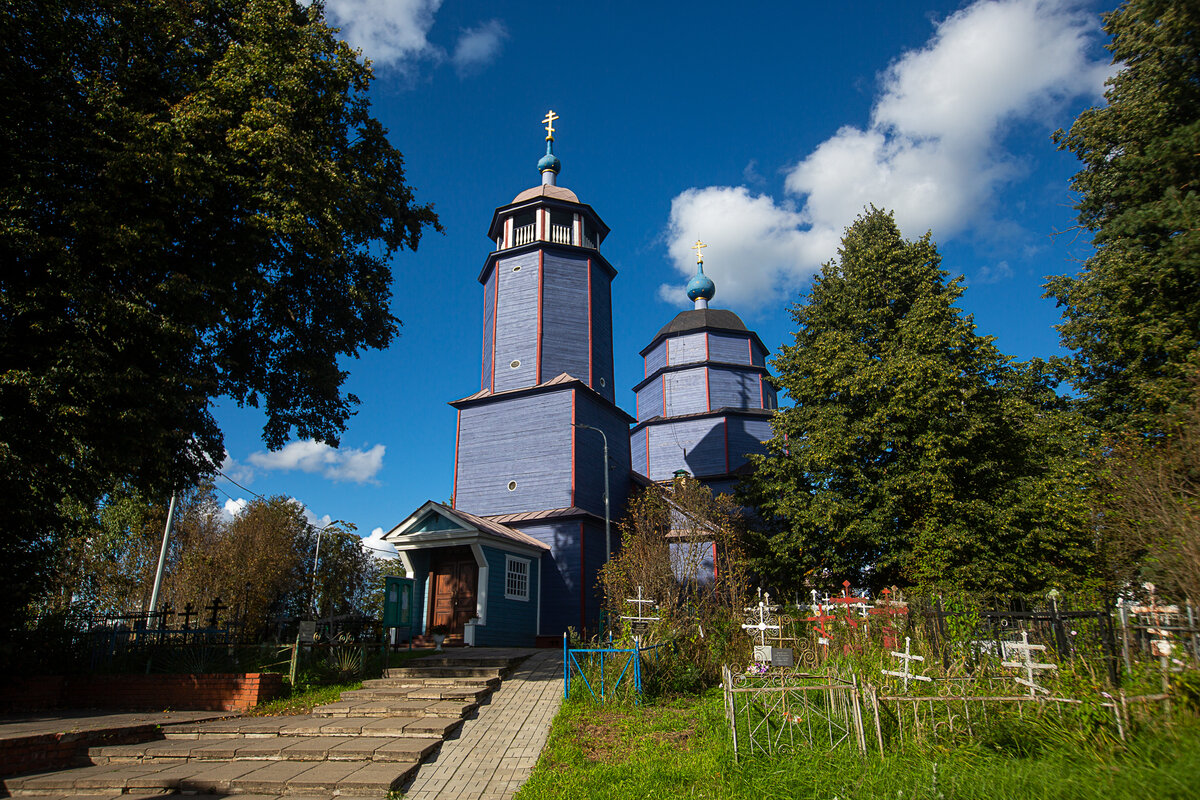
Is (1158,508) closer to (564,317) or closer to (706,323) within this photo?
(564,317)

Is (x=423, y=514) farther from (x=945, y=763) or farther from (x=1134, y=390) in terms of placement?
(x=1134, y=390)

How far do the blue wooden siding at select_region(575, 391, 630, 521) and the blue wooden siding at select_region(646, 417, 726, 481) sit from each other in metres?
6.06

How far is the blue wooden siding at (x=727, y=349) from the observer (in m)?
31.9

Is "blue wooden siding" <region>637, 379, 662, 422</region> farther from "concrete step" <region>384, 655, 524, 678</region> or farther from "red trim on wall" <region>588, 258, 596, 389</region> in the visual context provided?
"concrete step" <region>384, 655, 524, 678</region>

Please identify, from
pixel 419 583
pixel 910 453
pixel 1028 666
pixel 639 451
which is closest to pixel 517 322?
pixel 419 583

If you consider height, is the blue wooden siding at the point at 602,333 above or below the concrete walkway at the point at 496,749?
above

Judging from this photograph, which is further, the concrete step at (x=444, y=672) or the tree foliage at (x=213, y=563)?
the tree foliage at (x=213, y=563)

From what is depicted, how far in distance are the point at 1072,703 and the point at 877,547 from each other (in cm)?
1258

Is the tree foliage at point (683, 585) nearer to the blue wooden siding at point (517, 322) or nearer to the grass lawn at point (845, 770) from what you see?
the grass lawn at point (845, 770)

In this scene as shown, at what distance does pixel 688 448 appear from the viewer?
31.1 m

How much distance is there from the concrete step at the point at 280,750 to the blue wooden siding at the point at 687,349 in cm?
2520

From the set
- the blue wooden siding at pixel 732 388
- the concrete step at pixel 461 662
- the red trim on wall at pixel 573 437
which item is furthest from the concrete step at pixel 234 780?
the blue wooden siding at pixel 732 388

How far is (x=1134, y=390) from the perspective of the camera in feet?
57.9

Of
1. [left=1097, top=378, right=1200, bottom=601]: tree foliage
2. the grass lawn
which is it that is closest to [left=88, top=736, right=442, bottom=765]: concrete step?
the grass lawn
